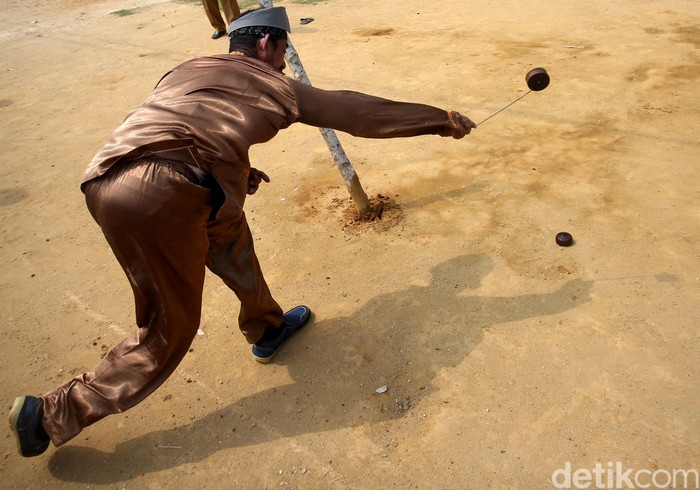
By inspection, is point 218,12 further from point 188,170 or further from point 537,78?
point 188,170

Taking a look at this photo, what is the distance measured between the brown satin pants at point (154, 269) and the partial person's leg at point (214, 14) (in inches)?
307

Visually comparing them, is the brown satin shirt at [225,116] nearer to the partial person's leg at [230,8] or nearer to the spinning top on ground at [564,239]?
the spinning top on ground at [564,239]

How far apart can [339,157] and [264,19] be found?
5.20 ft

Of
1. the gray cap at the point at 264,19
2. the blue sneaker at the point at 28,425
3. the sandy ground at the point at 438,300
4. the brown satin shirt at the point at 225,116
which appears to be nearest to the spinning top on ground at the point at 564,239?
the sandy ground at the point at 438,300

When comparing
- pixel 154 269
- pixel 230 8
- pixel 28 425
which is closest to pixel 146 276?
pixel 154 269

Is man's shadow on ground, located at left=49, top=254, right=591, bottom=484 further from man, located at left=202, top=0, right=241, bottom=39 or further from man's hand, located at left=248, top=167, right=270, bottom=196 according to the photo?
man, located at left=202, top=0, right=241, bottom=39

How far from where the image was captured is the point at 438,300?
11.1 ft

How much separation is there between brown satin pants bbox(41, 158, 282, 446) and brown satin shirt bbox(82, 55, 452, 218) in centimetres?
9

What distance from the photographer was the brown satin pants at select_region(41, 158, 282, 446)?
86.8 inches

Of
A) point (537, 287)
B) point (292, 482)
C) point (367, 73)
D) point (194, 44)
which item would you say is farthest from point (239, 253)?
point (194, 44)

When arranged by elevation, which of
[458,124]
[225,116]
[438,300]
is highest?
[225,116]

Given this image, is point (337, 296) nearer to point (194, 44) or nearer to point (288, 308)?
point (288, 308)

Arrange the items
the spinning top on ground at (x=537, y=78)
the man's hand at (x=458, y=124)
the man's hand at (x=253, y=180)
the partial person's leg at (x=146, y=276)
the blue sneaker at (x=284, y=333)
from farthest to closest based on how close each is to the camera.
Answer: the spinning top on ground at (x=537, y=78) → the blue sneaker at (x=284, y=333) → the man's hand at (x=253, y=180) → the man's hand at (x=458, y=124) → the partial person's leg at (x=146, y=276)

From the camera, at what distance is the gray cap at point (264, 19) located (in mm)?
2551
